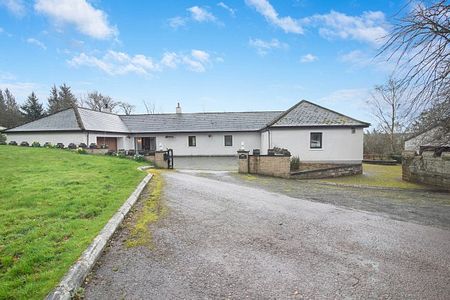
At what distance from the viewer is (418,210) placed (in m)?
7.26

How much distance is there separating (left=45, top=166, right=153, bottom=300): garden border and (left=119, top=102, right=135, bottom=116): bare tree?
5712 cm

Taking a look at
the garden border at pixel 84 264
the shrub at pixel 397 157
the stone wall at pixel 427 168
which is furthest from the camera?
the shrub at pixel 397 157

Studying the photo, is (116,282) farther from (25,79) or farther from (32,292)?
(25,79)

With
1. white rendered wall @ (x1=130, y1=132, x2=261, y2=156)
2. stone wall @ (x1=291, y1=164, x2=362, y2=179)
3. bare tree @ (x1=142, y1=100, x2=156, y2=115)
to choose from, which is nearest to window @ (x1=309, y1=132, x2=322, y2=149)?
stone wall @ (x1=291, y1=164, x2=362, y2=179)

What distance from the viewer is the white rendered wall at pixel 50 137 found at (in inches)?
877

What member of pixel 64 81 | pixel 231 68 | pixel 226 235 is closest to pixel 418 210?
pixel 226 235

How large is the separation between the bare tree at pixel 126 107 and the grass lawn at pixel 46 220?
166ft

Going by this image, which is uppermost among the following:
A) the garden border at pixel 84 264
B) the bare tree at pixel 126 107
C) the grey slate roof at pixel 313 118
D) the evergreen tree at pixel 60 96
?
the evergreen tree at pixel 60 96

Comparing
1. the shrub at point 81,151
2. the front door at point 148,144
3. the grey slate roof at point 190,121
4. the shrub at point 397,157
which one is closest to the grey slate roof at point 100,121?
the grey slate roof at point 190,121

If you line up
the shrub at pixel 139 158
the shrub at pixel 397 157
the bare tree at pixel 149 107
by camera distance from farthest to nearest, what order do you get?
the bare tree at pixel 149 107 → the shrub at pixel 397 157 → the shrub at pixel 139 158

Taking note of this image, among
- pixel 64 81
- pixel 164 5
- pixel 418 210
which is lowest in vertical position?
pixel 418 210

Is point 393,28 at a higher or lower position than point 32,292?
higher

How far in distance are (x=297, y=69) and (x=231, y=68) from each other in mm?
5833

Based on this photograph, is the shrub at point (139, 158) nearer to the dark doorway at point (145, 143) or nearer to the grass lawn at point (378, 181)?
the dark doorway at point (145, 143)
